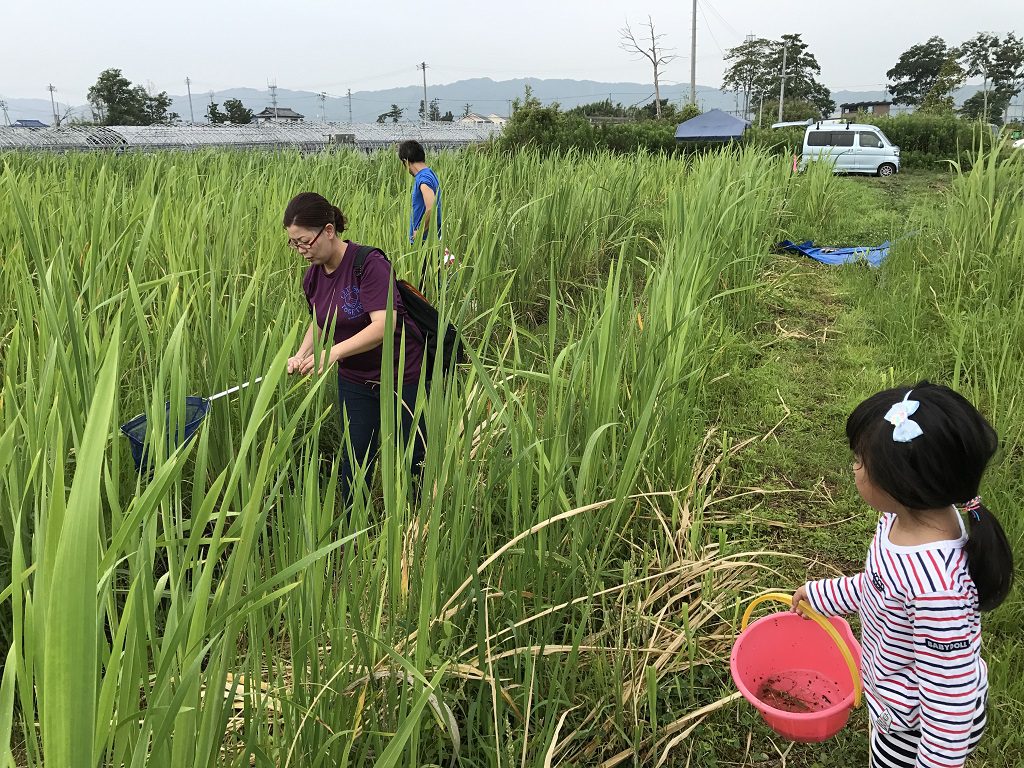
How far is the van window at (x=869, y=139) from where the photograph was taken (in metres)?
13.8

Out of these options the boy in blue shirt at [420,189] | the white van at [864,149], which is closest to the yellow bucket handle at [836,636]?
the boy in blue shirt at [420,189]

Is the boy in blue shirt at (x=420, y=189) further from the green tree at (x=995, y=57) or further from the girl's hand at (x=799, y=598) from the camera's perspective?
the green tree at (x=995, y=57)

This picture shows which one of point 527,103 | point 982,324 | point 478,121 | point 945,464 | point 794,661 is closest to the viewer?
point 945,464

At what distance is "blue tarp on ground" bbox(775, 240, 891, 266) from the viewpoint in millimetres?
4863

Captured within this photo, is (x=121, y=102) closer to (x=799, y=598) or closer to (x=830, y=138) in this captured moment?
(x=830, y=138)

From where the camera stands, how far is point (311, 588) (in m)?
0.91

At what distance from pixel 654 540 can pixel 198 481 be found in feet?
3.90

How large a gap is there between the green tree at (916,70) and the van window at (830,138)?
124 ft

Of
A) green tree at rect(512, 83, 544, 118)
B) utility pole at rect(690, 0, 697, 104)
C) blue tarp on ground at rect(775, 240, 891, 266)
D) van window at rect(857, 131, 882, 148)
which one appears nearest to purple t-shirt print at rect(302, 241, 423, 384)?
blue tarp on ground at rect(775, 240, 891, 266)

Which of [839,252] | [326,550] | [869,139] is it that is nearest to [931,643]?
[326,550]

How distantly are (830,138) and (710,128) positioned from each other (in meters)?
2.92

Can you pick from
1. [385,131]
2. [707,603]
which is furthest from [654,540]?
[385,131]

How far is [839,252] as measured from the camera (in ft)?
17.6

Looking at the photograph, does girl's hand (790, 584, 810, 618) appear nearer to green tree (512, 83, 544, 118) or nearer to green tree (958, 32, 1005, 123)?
green tree (512, 83, 544, 118)
